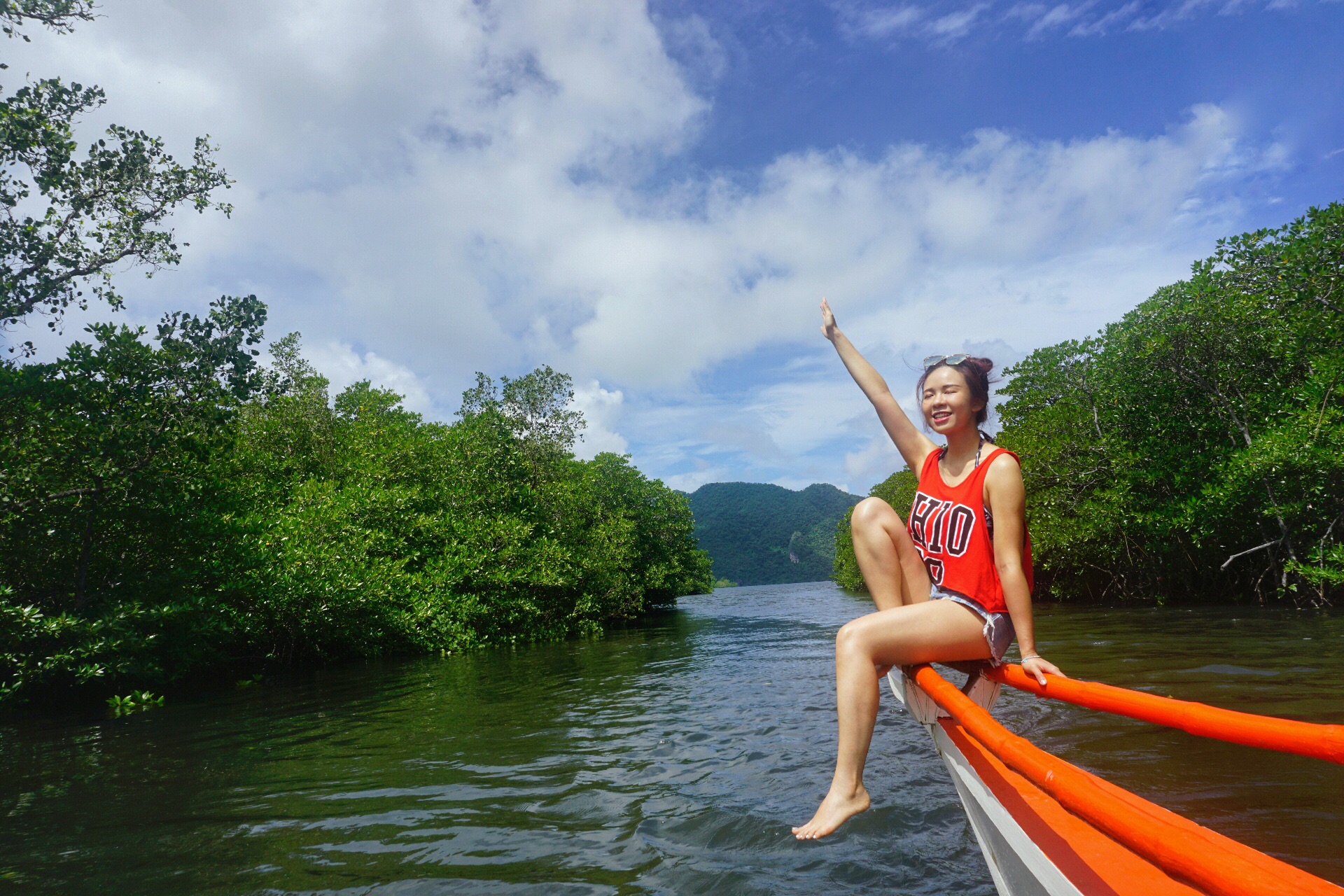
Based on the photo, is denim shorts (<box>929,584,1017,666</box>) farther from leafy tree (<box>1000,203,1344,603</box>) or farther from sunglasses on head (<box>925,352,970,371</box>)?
leafy tree (<box>1000,203,1344,603</box>)

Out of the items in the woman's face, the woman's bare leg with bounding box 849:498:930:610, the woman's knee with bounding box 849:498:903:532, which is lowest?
the woman's bare leg with bounding box 849:498:930:610

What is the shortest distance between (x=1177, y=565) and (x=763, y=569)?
5024 inches

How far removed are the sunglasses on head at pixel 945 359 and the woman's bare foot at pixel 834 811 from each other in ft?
6.24

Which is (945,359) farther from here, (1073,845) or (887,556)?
(1073,845)

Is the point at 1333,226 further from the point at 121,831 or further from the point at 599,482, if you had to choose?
the point at 599,482

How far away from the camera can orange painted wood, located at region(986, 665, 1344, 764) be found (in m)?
1.23

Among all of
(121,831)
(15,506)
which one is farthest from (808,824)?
(15,506)

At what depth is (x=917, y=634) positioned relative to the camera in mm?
2859

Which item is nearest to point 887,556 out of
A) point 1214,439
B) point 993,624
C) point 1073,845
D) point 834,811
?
point 993,624

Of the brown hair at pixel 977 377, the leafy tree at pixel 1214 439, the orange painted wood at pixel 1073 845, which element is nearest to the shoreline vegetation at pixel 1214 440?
the leafy tree at pixel 1214 439

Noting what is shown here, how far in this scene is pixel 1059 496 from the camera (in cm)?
2183

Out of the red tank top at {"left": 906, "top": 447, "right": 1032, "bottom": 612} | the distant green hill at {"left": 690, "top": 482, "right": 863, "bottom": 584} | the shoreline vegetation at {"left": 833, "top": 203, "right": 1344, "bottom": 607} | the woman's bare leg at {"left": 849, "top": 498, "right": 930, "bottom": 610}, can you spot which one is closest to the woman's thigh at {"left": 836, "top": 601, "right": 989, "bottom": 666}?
the red tank top at {"left": 906, "top": 447, "right": 1032, "bottom": 612}

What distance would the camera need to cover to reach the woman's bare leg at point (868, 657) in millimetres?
2699

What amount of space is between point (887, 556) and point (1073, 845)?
1.34 metres
